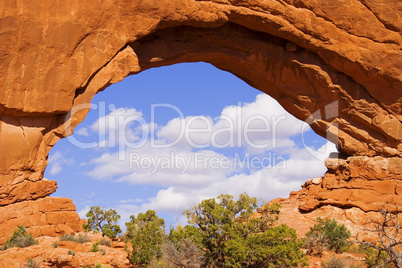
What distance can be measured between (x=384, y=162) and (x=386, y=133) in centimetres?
126

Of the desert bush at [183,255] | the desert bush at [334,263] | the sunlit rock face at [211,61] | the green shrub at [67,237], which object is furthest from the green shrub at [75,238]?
the desert bush at [334,263]

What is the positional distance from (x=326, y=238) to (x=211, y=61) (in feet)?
27.8

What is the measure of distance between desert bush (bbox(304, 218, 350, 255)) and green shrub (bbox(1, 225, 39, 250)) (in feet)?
29.4

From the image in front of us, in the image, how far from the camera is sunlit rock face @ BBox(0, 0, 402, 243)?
1393cm

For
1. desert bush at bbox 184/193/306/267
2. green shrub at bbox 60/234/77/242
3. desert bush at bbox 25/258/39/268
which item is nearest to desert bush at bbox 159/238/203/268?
desert bush at bbox 184/193/306/267

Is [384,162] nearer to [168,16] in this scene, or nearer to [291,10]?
[291,10]

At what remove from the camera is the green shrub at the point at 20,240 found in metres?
13.0

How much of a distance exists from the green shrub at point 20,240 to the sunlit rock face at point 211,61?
37 centimetres

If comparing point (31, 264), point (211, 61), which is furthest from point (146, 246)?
point (211, 61)

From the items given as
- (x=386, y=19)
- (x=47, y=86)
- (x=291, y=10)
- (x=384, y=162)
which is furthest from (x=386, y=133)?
(x=47, y=86)

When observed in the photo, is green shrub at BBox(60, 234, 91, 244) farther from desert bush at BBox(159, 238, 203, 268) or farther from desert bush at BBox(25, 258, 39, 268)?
desert bush at BBox(159, 238, 203, 268)

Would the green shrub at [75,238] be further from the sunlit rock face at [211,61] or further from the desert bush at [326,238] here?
the desert bush at [326,238]

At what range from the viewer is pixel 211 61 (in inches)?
768

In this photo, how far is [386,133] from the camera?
65.8 ft
